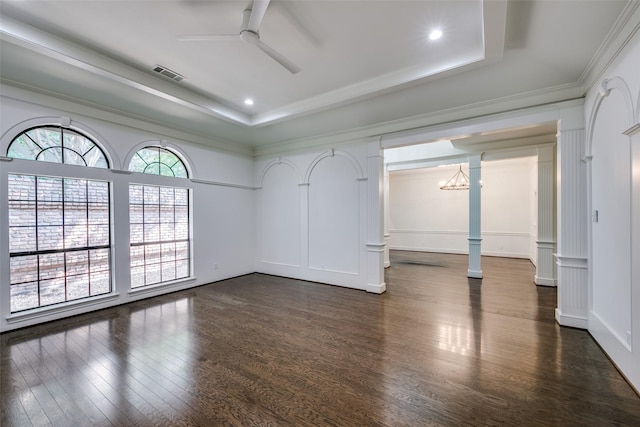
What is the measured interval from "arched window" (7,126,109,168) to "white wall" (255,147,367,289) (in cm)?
327

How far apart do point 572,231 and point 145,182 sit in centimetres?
650

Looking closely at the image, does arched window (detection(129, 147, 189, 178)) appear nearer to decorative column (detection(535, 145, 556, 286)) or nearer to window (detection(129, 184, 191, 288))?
window (detection(129, 184, 191, 288))

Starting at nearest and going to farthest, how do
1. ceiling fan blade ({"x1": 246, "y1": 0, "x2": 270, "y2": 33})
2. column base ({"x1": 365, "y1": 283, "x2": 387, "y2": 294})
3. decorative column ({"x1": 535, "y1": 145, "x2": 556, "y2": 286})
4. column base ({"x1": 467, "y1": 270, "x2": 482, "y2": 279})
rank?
ceiling fan blade ({"x1": 246, "y1": 0, "x2": 270, "y2": 33}), column base ({"x1": 365, "y1": 283, "x2": 387, "y2": 294}), decorative column ({"x1": 535, "y1": 145, "x2": 556, "y2": 286}), column base ({"x1": 467, "y1": 270, "x2": 482, "y2": 279})

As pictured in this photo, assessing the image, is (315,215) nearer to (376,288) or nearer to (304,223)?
(304,223)

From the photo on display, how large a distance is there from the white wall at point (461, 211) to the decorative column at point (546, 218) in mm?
2636

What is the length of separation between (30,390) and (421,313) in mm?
Answer: 4277

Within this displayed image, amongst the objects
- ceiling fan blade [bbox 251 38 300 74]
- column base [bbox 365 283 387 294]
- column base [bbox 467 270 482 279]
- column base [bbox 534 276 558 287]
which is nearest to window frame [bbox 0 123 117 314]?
ceiling fan blade [bbox 251 38 300 74]

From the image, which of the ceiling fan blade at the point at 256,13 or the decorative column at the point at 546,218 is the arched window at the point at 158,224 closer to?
the ceiling fan blade at the point at 256,13

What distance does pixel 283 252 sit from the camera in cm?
635

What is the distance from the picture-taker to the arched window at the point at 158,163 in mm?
4680

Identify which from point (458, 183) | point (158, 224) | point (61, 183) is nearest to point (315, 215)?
point (158, 224)

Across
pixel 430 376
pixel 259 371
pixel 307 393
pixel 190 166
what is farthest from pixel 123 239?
pixel 430 376

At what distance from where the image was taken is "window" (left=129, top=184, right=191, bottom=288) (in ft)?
15.4

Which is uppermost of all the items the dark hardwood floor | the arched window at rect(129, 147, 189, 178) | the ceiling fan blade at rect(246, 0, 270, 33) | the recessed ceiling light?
the recessed ceiling light
